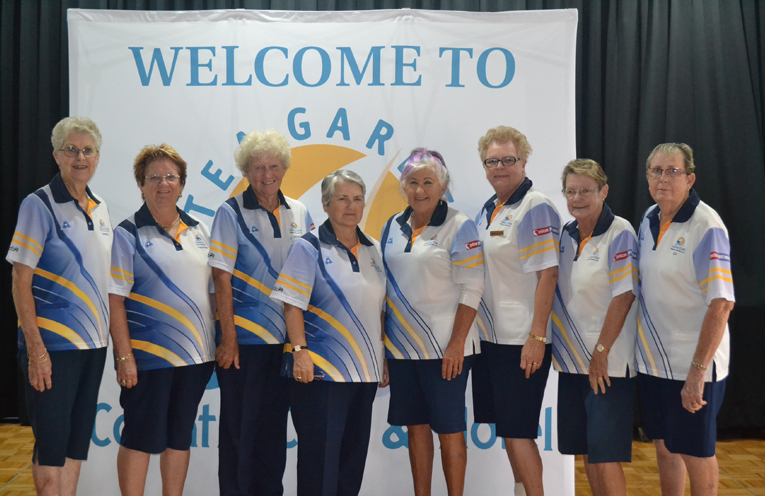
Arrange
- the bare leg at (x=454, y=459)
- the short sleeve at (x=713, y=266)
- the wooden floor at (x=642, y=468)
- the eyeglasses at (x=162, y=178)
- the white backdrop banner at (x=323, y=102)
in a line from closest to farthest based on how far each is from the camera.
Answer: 1. the short sleeve at (x=713, y=266)
2. the eyeglasses at (x=162, y=178)
3. the bare leg at (x=454, y=459)
4. the white backdrop banner at (x=323, y=102)
5. the wooden floor at (x=642, y=468)

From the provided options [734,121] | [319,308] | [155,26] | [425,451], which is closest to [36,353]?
[319,308]

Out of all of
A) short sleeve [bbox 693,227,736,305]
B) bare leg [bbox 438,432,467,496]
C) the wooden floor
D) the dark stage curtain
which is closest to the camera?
short sleeve [bbox 693,227,736,305]

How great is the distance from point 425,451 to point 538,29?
215 cm

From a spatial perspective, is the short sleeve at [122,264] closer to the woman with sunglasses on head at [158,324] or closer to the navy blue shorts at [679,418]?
the woman with sunglasses on head at [158,324]

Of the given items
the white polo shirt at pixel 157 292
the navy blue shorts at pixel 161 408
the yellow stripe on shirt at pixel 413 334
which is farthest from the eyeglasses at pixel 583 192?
the navy blue shorts at pixel 161 408

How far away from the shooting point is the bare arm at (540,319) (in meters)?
2.50

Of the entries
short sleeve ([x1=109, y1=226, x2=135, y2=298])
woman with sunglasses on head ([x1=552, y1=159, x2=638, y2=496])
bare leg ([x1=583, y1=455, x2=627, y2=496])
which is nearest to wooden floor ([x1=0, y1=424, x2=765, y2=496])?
bare leg ([x1=583, y1=455, x2=627, y2=496])

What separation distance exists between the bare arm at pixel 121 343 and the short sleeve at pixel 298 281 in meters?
0.62

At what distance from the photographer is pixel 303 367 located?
2.27 meters

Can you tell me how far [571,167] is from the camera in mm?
2520

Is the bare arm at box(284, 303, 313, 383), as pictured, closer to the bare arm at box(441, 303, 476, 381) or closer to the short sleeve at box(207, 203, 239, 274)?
the short sleeve at box(207, 203, 239, 274)

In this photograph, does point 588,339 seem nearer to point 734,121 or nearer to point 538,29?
point 538,29

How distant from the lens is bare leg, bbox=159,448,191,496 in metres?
2.50

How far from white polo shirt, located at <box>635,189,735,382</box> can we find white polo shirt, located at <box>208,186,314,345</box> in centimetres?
149
